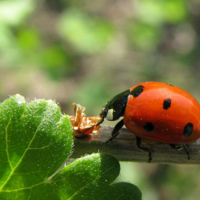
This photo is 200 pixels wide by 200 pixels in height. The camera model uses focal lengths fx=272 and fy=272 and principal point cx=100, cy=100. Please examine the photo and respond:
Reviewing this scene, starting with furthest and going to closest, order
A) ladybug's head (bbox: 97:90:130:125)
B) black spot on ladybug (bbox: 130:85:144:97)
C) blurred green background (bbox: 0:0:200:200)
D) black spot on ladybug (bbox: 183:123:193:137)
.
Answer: blurred green background (bbox: 0:0:200:200) < ladybug's head (bbox: 97:90:130:125) < black spot on ladybug (bbox: 130:85:144:97) < black spot on ladybug (bbox: 183:123:193:137)

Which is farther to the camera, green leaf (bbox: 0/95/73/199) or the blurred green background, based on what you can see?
the blurred green background

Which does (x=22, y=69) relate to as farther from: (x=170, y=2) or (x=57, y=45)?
(x=170, y=2)

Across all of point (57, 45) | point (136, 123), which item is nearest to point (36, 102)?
point (136, 123)

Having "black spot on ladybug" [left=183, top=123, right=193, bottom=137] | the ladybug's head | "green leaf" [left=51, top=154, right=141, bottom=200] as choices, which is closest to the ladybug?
"black spot on ladybug" [left=183, top=123, right=193, bottom=137]

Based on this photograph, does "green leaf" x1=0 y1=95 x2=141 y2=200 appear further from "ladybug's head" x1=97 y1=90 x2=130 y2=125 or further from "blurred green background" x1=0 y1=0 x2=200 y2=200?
"blurred green background" x1=0 y1=0 x2=200 y2=200

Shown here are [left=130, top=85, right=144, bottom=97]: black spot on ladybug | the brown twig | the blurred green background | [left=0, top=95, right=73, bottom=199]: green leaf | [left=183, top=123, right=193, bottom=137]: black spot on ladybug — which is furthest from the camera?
the blurred green background

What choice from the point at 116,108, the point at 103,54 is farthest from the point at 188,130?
the point at 103,54
